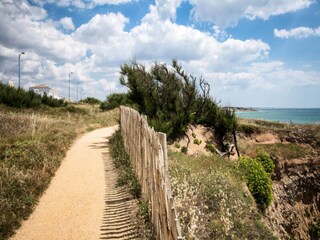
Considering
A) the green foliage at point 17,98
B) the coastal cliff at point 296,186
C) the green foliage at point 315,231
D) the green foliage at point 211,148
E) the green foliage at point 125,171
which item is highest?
the green foliage at point 17,98

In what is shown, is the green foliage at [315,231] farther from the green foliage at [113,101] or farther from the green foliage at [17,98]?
the green foliage at [113,101]

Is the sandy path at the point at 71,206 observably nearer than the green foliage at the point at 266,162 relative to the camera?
Yes

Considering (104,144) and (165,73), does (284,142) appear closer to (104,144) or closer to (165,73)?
(165,73)

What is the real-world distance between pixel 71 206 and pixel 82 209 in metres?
0.32

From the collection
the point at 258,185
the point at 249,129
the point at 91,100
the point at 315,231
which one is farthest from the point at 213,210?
the point at 91,100

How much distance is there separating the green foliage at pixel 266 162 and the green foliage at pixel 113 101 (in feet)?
83.5

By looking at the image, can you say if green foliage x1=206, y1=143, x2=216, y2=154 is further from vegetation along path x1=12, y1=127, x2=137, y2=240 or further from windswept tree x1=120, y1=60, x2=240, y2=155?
vegetation along path x1=12, y1=127, x2=137, y2=240

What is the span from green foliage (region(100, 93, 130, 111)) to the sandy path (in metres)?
30.3

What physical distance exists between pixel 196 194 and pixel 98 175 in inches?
125

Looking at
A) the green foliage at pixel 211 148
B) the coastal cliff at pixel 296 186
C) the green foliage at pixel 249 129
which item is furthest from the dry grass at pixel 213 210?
the green foliage at pixel 249 129

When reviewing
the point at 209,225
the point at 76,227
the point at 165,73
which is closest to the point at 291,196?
the point at 165,73

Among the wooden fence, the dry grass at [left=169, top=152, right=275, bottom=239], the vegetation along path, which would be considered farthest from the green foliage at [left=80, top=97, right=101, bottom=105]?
the wooden fence

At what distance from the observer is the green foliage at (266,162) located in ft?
53.1

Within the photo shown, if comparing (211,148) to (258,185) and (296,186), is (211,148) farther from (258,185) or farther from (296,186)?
(258,185)
